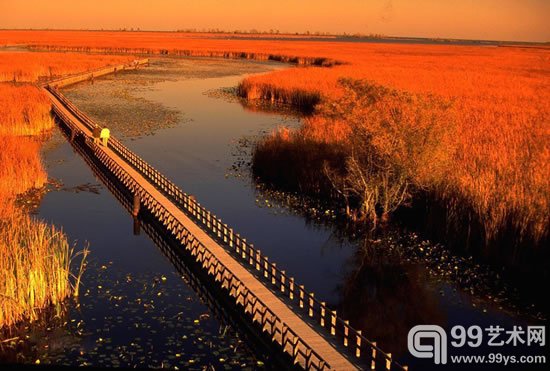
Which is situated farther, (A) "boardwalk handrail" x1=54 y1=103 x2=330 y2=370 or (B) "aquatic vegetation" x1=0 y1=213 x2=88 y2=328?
(B) "aquatic vegetation" x1=0 y1=213 x2=88 y2=328

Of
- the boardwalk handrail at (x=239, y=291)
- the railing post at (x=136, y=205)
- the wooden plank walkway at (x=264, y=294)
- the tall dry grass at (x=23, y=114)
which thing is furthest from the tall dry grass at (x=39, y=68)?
the railing post at (x=136, y=205)

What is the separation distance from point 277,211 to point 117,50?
143m

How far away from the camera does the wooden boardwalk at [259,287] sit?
1486 cm

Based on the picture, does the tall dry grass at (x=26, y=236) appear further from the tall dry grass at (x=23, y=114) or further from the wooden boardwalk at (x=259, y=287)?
the wooden boardwalk at (x=259, y=287)

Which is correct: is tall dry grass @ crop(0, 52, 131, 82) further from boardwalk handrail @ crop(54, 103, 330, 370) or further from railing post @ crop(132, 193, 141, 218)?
railing post @ crop(132, 193, 141, 218)

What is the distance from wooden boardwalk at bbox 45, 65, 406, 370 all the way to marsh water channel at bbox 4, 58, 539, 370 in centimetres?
103

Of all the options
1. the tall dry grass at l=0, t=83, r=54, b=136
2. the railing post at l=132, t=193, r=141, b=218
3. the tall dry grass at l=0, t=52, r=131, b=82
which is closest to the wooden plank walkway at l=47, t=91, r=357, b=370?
the railing post at l=132, t=193, r=141, b=218

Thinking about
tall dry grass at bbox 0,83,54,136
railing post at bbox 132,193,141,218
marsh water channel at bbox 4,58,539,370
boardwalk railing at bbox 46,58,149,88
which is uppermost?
boardwalk railing at bbox 46,58,149,88

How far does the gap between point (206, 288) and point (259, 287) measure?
11.1 ft

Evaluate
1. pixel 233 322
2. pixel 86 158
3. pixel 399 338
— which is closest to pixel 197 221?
pixel 233 322

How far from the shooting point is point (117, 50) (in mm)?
160000

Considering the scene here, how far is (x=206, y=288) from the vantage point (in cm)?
2127

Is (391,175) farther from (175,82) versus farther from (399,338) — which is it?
(175,82)

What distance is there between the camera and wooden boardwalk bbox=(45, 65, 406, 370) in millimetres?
14859
